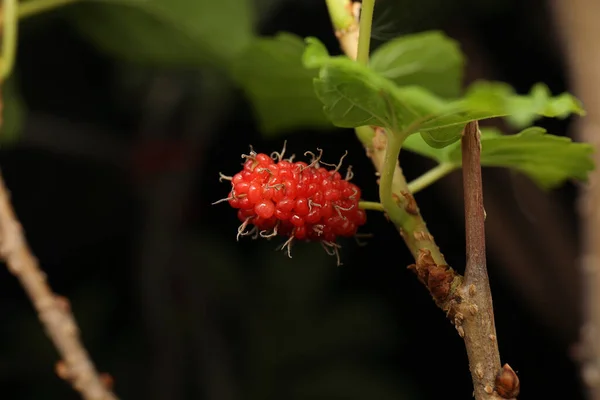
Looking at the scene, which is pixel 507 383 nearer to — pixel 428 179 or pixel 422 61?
pixel 428 179

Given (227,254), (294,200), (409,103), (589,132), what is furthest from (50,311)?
(227,254)

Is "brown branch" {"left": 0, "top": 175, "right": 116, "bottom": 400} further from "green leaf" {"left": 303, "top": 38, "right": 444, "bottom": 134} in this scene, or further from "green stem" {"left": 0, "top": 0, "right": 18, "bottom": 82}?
"green leaf" {"left": 303, "top": 38, "right": 444, "bottom": 134}

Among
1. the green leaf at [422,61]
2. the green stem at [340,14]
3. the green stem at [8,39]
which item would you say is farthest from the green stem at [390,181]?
the green stem at [8,39]

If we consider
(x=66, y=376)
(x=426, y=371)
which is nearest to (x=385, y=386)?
(x=426, y=371)

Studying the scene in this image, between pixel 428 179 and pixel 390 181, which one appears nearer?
pixel 390 181

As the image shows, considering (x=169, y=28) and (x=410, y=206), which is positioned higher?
(x=169, y=28)

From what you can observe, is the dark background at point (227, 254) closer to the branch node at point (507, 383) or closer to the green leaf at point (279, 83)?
the green leaf at point (279, 83)

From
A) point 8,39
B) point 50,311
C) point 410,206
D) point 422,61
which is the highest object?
point 8,39
